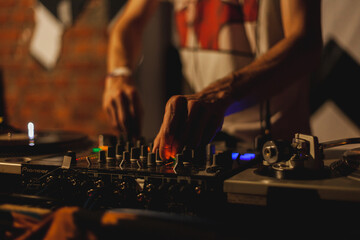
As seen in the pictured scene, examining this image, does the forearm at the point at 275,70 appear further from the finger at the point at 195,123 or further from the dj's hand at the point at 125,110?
the dj's hand at the point at 125,110

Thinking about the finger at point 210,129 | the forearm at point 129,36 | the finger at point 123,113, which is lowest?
the finger at point 210,129

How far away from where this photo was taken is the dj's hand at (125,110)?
127 cm

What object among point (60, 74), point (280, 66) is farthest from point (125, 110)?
point (60, 74)

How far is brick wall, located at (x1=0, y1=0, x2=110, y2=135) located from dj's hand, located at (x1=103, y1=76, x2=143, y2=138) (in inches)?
60.8

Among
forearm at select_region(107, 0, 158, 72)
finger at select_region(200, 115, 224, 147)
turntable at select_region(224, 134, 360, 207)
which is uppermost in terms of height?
forearm at select_region(107, 0, 158, 72)

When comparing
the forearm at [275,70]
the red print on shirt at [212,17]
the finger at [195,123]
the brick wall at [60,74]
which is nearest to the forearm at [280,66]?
the forearm at [275,70]

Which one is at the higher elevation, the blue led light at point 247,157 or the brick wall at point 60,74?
the brick wall at point 60,74

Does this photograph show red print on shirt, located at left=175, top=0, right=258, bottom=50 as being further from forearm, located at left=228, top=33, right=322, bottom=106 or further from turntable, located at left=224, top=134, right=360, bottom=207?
turntable, located at left=224, top=134, right=360, bottom=207

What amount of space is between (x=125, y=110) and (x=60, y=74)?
6.35 feet

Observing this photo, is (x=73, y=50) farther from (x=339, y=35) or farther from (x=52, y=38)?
(x=339, y=35)

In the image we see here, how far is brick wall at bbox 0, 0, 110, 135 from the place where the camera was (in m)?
2.83

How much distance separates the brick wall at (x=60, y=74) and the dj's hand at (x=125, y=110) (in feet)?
5.07

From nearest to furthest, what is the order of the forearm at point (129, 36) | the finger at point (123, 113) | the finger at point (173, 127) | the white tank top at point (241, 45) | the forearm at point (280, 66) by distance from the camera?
the finger at point (173, 127)
the forearm at point (280, 66)
the finger at point (123, 113)
the white tank top at point (241, 45)
the forearm at point (129, 36)

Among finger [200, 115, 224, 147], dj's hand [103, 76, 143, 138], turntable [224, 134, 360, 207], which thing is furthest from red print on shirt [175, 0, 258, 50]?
Answer: turntable [224, 134, 360, 207]
